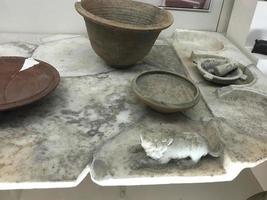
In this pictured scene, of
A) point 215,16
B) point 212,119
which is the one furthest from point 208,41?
point 212,119

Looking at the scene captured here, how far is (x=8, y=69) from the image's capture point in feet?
2.91

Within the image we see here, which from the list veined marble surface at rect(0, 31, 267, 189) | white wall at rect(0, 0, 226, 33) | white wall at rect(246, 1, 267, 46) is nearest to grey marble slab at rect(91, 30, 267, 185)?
veined marble surface at rect(0, 31, 267, 189)

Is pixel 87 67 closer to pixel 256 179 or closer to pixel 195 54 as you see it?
pixel 195 54

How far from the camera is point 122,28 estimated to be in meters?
0.85

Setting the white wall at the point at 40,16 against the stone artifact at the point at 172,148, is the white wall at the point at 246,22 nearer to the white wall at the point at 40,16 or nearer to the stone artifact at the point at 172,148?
the white wall at the point at 40,16

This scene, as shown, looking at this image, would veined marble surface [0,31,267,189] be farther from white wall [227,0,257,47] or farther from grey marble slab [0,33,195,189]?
white wall [227,0,257,47]

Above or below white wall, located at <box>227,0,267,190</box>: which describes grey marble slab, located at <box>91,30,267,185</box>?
below

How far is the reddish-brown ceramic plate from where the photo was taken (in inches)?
29.9

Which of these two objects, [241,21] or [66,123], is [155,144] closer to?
[66,123]

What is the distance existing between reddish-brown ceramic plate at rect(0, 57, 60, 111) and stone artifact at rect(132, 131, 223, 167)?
0.99ft

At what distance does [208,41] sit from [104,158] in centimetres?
83

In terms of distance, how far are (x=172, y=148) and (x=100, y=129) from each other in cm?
19

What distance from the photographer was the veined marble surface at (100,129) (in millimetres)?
651

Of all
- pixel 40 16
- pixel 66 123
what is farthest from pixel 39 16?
pixel 66 123
